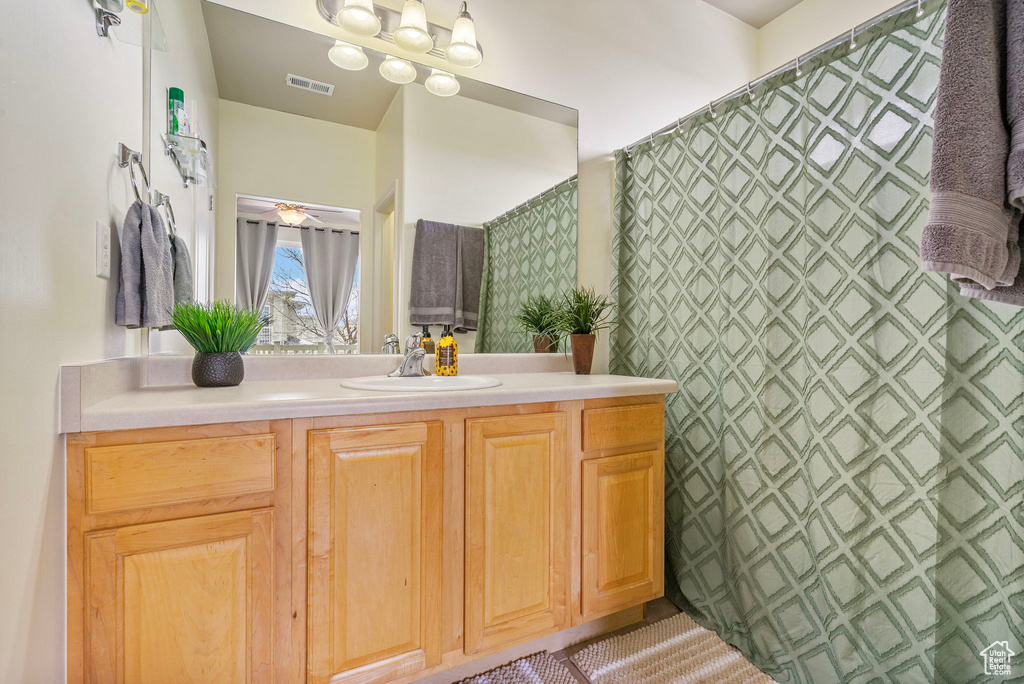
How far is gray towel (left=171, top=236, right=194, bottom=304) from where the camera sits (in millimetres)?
1297

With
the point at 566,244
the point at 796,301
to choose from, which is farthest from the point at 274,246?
the point at 796,301

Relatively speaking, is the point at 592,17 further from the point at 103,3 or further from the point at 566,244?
the point at 103,3

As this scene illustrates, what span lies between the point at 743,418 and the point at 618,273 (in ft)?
2.64

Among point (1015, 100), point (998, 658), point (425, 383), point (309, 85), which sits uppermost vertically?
point (309, 85)

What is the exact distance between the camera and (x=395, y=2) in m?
1.71

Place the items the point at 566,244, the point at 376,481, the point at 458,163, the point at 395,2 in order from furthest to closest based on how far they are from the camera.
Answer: the point at 566,244
the point at 458,163
the point at 395,2
the point at 376,481

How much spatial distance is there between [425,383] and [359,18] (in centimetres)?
123

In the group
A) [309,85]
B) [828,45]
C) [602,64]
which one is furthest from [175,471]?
[602,64]

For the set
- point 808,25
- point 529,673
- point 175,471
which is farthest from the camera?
point 808,25

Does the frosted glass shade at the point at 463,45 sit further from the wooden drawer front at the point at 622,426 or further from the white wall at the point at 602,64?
the wooden drawer front at the point at 622,426

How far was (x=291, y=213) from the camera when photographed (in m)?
1.55

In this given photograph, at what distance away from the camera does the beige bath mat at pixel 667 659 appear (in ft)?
4.66

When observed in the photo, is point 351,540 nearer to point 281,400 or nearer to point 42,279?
point 281,400

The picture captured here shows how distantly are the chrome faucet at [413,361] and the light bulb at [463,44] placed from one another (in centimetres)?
104
